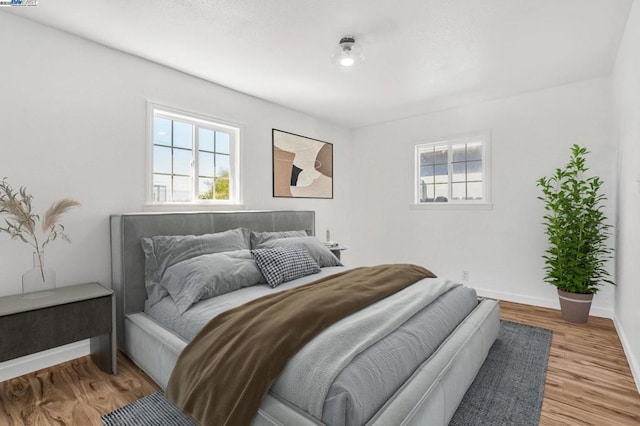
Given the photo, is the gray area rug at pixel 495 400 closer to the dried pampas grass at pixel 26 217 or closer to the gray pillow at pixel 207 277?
the gray pillow at pixel 207 277

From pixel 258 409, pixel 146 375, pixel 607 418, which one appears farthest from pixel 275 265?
pixel 607 418

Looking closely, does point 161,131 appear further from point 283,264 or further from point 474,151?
point 474,151

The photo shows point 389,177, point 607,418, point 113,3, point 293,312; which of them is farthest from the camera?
point 389,177

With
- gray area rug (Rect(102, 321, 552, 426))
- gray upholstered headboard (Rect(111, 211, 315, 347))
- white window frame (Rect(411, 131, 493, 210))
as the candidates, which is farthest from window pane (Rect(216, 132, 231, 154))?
white window frame (Rect(411, 131, 493, 210))

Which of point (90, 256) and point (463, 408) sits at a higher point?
point (90, 256)

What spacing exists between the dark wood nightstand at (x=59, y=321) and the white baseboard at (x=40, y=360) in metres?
0.20

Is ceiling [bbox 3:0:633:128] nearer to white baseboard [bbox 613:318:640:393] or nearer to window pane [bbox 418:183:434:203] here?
window pane [bbox 418:183:434:203]

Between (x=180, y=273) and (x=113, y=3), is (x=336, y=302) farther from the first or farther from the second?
(x=113, y=3)

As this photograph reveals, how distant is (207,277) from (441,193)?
11.4 feet

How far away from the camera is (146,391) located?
2.08 m

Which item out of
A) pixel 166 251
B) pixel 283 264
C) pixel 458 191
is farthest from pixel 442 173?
pixel 166 251

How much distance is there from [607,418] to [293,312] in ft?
Result: 6.13

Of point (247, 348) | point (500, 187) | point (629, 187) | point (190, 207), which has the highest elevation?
point (500, 187)

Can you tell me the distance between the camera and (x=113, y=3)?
2.12 metres
